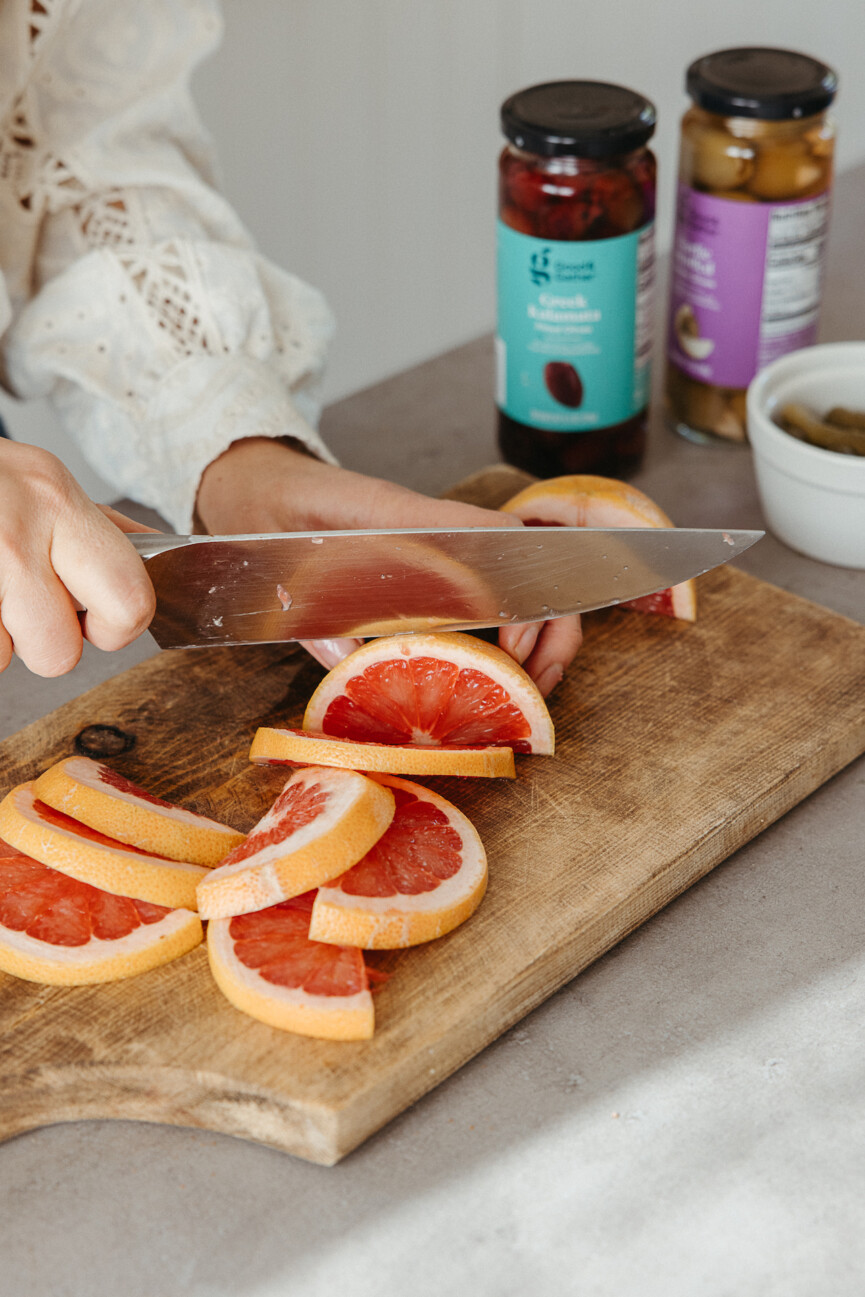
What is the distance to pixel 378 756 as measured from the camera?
3.35 ft

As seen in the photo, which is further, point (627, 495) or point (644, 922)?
point (627, 495)

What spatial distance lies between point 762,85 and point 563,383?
388 millimetres

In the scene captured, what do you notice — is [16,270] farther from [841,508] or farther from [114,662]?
[841,508]

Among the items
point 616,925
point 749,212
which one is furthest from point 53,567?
point 749,212

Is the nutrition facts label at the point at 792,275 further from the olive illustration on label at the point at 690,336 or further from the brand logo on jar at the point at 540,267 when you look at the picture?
the brand logo on jar at the point at 540,267

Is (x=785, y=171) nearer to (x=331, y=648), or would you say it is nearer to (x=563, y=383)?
(x=563, y=383)

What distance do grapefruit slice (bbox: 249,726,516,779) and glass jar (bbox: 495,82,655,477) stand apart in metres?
0.54

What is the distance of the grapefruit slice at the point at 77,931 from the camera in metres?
0.91

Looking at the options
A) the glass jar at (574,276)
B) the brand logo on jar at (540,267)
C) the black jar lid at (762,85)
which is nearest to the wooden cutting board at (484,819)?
the glass jar at (574,276)

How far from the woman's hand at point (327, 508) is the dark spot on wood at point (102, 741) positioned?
0.20 metres

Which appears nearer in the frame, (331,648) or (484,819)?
(484,819)

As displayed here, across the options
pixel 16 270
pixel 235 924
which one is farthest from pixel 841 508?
pixel 16 270

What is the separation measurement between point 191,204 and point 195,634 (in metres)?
0.62

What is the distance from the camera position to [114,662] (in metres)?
1.34
